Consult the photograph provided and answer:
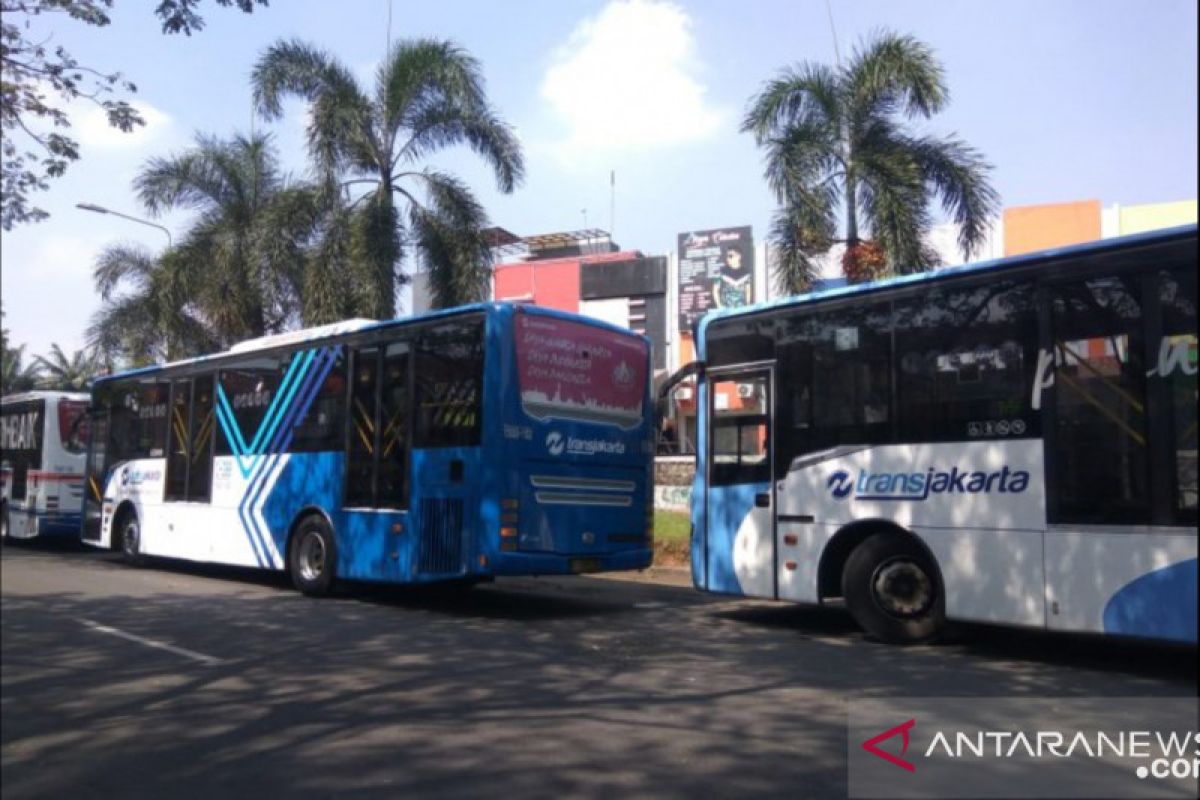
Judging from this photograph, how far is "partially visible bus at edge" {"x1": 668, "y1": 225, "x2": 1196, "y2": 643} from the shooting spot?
637 cm

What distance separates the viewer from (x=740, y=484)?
1009 cm

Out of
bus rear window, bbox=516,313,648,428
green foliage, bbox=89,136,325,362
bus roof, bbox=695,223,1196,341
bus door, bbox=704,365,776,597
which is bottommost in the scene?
bus door, bbox=704,365,776,597

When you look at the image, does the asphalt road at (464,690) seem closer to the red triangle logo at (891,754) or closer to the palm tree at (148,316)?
the red triangle logo at (891,754)

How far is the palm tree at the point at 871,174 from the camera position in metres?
16.4

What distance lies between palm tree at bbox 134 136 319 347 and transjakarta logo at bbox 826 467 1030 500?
619 inches

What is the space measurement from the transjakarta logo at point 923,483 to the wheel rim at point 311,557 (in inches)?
260

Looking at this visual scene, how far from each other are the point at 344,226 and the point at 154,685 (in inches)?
573

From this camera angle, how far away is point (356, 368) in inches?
485

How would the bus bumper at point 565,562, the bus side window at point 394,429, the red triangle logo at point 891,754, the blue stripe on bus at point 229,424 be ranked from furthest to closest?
the blue stripe on bus at point 229,424 < the bus side window at point 394,429 < the bus bumper at point 565,562 < the red triangle logo at point 891,754

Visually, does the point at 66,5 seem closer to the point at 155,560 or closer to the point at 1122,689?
the point at 1122,689

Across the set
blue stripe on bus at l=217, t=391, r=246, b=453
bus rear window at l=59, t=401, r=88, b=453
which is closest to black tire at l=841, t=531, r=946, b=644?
blue stripe on bus at l=217, t=391, r=246, b=453

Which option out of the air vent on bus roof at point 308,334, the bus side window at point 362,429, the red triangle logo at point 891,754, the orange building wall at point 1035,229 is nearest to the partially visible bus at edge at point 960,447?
the red triangle logo at point 891,754

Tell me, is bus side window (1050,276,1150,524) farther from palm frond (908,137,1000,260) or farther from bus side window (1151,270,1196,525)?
palm frond (908,137,1000,260)

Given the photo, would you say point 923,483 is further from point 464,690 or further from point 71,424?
point 71,424
